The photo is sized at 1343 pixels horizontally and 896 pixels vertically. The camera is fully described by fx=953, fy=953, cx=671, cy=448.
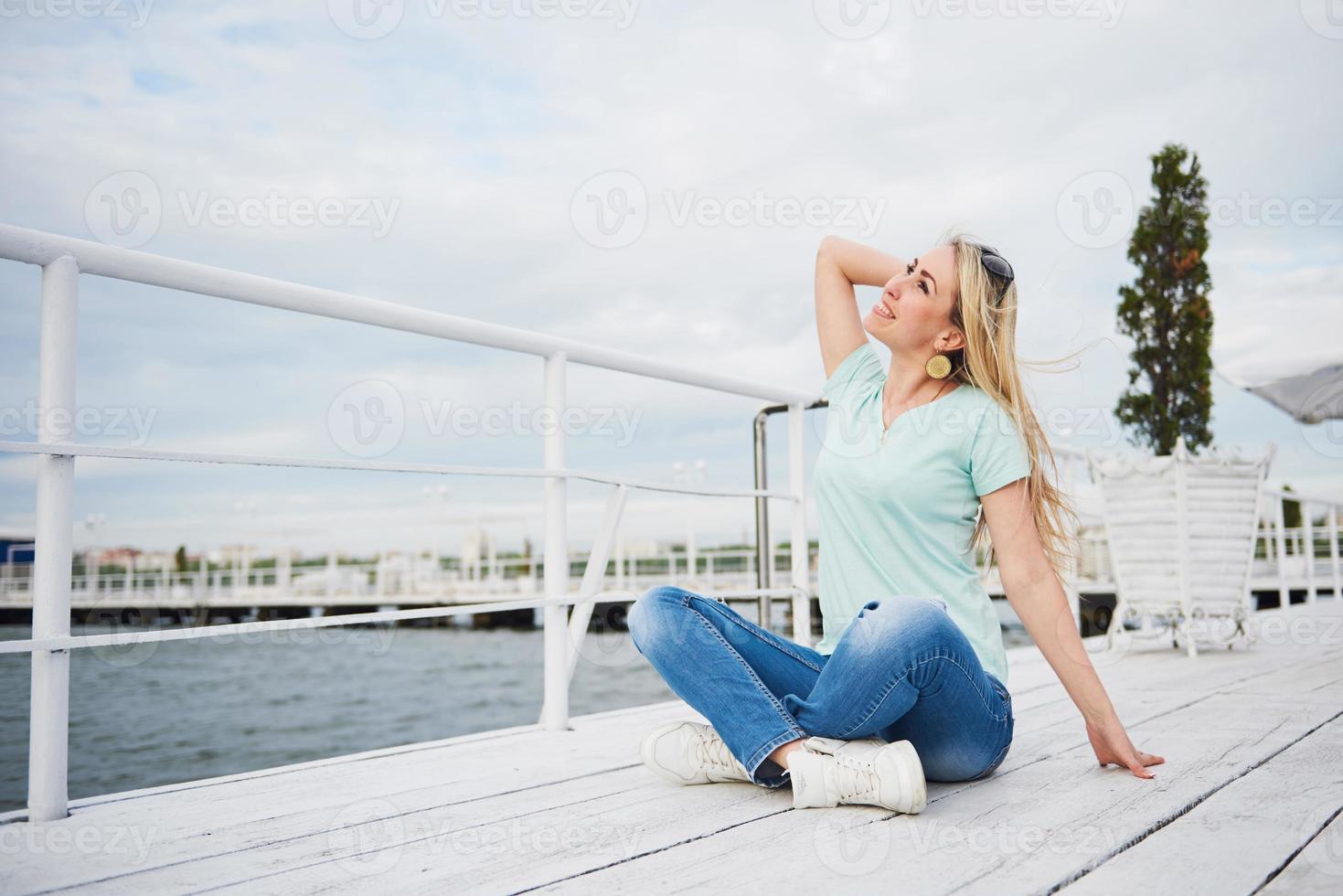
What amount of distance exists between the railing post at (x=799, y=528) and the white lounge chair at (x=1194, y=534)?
1624 mm

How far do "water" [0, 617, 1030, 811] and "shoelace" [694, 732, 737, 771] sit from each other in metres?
8.85

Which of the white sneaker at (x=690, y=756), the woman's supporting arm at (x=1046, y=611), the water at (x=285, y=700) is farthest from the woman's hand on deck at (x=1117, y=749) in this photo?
the water at (x=285, y=700)

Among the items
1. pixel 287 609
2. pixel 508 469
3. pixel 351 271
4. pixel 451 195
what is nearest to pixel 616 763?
pixel 508 469

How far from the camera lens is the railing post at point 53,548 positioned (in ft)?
3.88

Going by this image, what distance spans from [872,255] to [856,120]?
7838 millimetres
